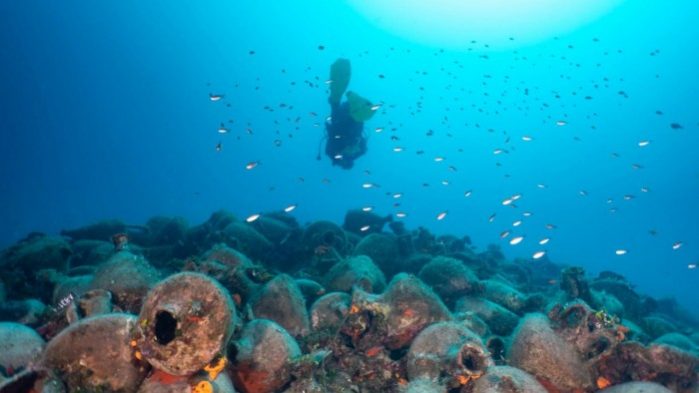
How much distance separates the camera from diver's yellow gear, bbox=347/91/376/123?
73.1 ft

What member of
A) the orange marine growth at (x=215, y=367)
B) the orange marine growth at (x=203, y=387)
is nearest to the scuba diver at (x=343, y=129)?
the orange marine growth at (x=215, y=367)

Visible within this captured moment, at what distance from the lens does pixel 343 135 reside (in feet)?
76.5

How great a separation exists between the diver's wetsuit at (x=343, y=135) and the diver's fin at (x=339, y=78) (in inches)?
22.0

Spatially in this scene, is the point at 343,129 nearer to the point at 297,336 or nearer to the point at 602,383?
the point at 297,336

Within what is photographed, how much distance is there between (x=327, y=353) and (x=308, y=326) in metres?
1.70

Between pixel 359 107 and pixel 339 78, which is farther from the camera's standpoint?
pixel 339 78

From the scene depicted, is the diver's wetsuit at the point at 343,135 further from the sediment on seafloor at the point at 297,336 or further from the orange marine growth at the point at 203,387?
the orange marine growth at the point at 203,387

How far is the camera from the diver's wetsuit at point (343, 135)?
76.2ft

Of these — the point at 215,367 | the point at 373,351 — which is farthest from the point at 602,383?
the point at 215,367

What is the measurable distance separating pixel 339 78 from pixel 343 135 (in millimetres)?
3606

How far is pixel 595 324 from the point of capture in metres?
6.16

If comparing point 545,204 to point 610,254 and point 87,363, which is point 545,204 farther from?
point 87,363

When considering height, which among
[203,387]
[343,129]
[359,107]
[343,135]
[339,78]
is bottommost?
[343,135]

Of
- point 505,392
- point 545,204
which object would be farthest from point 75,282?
point 545,204
